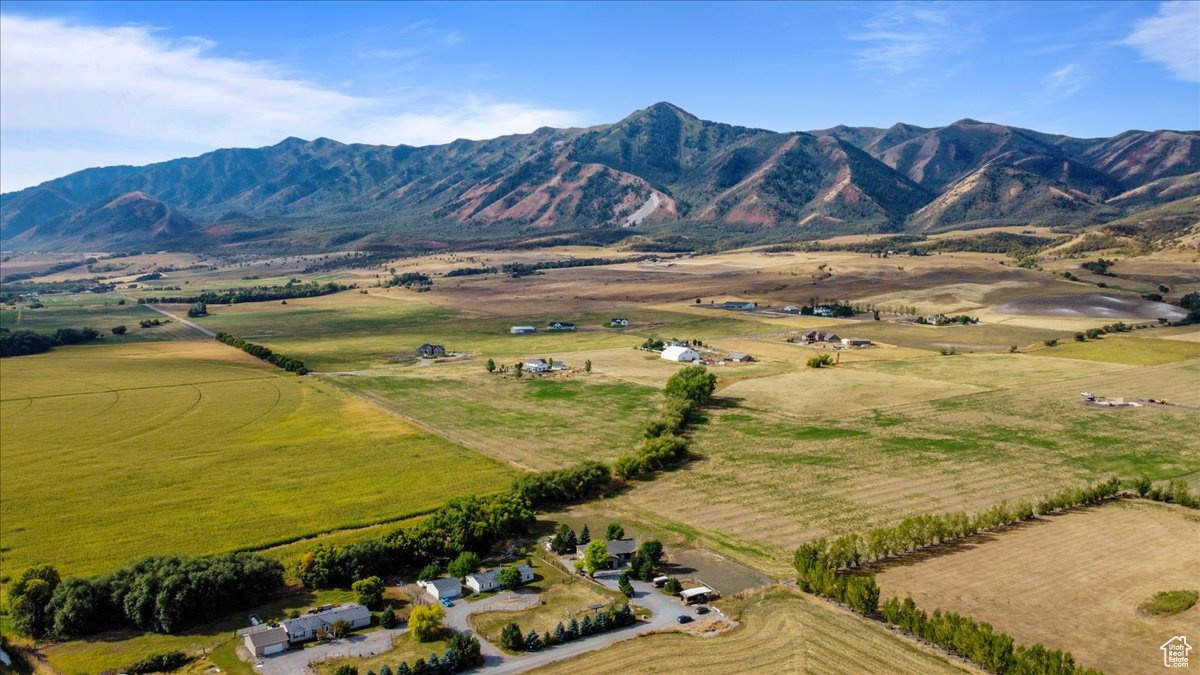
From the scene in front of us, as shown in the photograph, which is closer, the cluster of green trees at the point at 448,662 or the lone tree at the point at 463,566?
the cluster of green trees at the point at 448,662

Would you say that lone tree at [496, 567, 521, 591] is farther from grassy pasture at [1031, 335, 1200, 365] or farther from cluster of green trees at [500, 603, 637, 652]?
grassy pasture at [1031, 335, 1200, 365]

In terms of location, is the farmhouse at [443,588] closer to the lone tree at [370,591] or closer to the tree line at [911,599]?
A: the lone tree at [370,591]

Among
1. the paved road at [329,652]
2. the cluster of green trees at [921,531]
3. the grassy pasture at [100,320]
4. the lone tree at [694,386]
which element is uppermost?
the grassy pasture at [100,320]

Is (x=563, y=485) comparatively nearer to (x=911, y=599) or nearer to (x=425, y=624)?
(x=425, y=624)

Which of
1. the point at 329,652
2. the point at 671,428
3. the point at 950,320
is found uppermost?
the point at 950,320

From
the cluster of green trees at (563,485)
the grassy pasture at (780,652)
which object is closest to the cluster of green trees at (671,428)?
the cluster of green trees at (563,485)

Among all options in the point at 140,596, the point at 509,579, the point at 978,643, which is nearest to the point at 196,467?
the point at 140,596

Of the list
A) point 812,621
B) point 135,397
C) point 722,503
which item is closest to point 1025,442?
point 722,503
